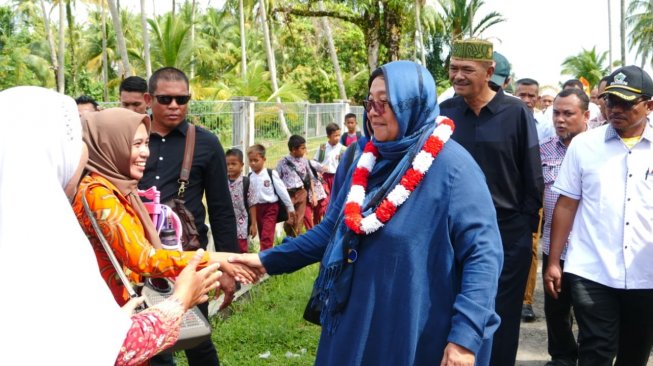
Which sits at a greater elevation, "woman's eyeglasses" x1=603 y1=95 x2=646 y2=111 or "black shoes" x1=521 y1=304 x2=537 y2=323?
"woman's eyeglasses" x1=603 y1=95 x2=646 y2=111

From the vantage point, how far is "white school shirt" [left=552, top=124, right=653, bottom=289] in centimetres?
402

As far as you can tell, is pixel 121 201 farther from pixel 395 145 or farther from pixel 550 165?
pixel 550 165

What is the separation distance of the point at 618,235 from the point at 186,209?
8.27ft

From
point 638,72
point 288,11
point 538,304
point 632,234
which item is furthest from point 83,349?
point 288,11

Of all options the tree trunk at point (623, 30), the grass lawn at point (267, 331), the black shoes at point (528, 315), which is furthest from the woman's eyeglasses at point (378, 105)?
the tree trunk at point (623, 30)

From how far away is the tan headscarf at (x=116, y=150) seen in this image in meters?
3.05

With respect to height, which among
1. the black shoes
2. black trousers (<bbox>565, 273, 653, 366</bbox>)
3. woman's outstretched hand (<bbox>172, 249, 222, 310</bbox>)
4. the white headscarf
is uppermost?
the white headscarf

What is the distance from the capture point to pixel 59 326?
1803 millimetres

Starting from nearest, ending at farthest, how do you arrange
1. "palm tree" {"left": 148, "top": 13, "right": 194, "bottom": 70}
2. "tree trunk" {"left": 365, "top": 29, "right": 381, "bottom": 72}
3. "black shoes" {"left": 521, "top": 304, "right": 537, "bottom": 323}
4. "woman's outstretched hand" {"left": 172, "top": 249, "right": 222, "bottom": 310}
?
"woman's outstretched hand" {"left": 172, "top": 249, "right": 222, "bottom": 310} < "black shoes" {"left": 521, "top": 304, "right": 537, "bottom": 323} < "tree trunk" {"left": 365, "top": 29, "right": 381, "bottom": 72} < "palm tree" {"left": 148, "top": 13, "right": 194, "bottom": 70}

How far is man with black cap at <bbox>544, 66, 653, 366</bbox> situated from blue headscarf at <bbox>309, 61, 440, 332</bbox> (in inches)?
65.6

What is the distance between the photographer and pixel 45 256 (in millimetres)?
1773

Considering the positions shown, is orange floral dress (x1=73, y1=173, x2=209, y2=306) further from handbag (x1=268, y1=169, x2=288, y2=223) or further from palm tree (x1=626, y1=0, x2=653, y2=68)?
palm tree (x1=626, y1=0, x2=653, y2=68)

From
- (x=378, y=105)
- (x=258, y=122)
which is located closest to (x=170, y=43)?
(x=258, y=122)

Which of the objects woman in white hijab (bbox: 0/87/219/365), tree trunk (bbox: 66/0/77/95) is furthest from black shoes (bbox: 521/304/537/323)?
tree trunk (bbox: 66/0/77/95)
